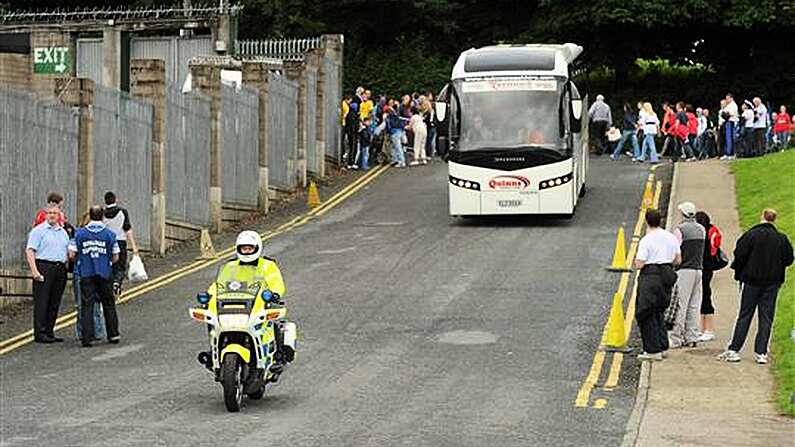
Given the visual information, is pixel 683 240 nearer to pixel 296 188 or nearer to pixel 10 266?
pixel 10 266

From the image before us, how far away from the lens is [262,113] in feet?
125

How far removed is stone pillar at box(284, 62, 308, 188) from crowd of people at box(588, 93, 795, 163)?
9.34 m

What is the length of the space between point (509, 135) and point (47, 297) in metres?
13.8

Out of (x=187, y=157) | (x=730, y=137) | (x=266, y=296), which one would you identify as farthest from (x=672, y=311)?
(x=730, y=137)

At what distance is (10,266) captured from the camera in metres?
25.2

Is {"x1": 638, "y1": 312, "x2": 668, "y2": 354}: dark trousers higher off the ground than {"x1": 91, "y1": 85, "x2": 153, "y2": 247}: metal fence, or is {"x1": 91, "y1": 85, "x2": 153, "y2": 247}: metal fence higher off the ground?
{"x1": 91, "y1": 85, "x2": 153, "y2": 247}: metal fence

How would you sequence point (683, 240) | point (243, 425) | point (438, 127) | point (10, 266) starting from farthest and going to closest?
point (438, 127), point (10, 266), point (683, 240), point (243, 425)

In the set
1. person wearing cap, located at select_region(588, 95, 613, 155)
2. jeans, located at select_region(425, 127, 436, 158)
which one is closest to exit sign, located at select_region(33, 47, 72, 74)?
jeans, located at select_region(425, 127, 436, 158)

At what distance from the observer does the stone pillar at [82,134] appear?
92.1ft

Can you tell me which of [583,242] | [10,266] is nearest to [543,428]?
[10,266]

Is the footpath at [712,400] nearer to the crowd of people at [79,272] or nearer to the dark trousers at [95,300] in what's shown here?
the dark trousers at [95,300]

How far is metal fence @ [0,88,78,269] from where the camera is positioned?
25234mm

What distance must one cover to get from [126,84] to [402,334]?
24.8 m

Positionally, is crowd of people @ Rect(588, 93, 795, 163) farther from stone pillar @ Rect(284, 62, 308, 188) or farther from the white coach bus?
the white coach bus
